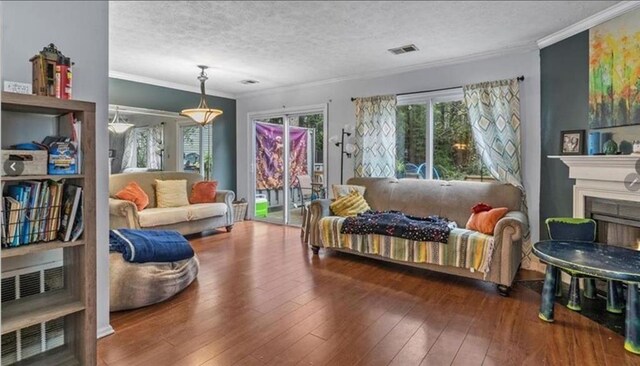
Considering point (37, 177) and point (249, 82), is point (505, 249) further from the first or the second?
point (249, 82)

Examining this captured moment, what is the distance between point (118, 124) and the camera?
5.16 metres

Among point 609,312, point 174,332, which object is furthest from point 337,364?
point 609,312

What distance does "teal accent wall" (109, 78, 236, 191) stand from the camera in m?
5.23

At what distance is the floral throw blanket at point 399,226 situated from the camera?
135 inches

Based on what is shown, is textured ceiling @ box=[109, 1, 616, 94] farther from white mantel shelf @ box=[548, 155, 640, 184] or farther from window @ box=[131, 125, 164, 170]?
white mantel shelf @ box=[548, 155, 640, 184]

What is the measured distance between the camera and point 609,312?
2.71 m

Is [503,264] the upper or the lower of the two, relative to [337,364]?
upper

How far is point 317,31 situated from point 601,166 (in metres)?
2.78

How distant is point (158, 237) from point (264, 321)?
4.36ft

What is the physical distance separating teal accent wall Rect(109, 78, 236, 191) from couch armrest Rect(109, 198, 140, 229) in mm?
1675

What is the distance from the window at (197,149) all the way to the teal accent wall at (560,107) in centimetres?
515

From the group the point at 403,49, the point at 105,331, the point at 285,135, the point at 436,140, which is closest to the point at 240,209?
the point at 285,135

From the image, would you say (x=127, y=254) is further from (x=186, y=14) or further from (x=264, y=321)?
(x=186, y=14)

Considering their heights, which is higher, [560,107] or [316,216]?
[560,107]
